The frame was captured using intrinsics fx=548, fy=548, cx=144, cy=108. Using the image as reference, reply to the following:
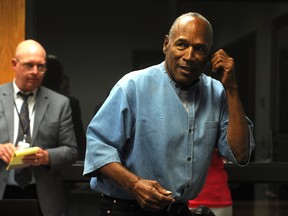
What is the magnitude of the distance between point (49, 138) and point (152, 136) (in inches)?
57.2

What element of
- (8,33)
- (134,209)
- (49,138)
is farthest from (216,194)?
(8,33)

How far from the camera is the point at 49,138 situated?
320 cm

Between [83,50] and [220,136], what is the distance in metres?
2.13

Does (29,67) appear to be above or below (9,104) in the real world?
above

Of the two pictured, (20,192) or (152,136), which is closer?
(152,136)

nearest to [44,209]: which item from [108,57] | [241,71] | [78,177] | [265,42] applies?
[78,177]

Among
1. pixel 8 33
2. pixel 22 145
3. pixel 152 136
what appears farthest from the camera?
pixel 8 33

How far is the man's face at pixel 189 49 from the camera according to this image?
1882 mm

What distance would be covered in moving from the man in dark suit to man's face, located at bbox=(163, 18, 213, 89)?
1363mm

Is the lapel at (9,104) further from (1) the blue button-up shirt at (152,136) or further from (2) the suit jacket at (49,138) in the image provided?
(1) the blue button-up shirt at (152,136)

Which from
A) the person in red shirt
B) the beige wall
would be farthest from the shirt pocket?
the beige wall

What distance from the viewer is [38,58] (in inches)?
127

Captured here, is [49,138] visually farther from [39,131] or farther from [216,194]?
[216,194]

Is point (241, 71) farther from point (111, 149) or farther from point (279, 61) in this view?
point (111, 149)
